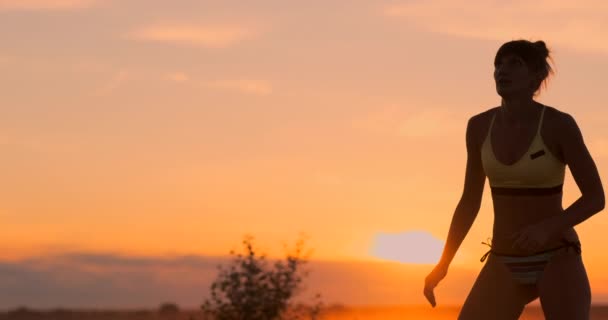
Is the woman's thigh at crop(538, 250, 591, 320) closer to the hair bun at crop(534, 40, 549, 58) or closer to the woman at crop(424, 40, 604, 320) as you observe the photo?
the woman at crop(424, 40, 604, 320)

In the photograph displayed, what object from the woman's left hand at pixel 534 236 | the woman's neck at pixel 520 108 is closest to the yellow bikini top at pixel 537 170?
the woman's neck at pixel 520 108

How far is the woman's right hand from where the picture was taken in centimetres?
876

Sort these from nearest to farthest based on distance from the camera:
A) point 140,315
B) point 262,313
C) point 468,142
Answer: point 468,142 → point 262,313 → point 140,315

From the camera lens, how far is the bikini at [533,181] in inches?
326

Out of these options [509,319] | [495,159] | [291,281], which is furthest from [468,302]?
[291,281]

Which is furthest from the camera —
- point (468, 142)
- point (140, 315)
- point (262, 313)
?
point (140, 315)

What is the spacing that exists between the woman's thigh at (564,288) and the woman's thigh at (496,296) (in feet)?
0.62

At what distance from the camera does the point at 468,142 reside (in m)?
8.80

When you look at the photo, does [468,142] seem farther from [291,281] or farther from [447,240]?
[291,281]

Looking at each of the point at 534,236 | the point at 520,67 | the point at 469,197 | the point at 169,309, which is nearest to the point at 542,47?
the point at 520,67

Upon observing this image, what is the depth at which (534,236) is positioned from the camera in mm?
7988

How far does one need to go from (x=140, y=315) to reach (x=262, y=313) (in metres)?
19.7

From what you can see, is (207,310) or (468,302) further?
(207,310)

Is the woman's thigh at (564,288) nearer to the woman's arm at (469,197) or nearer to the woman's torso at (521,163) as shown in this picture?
the woman's torso at (521,163)
